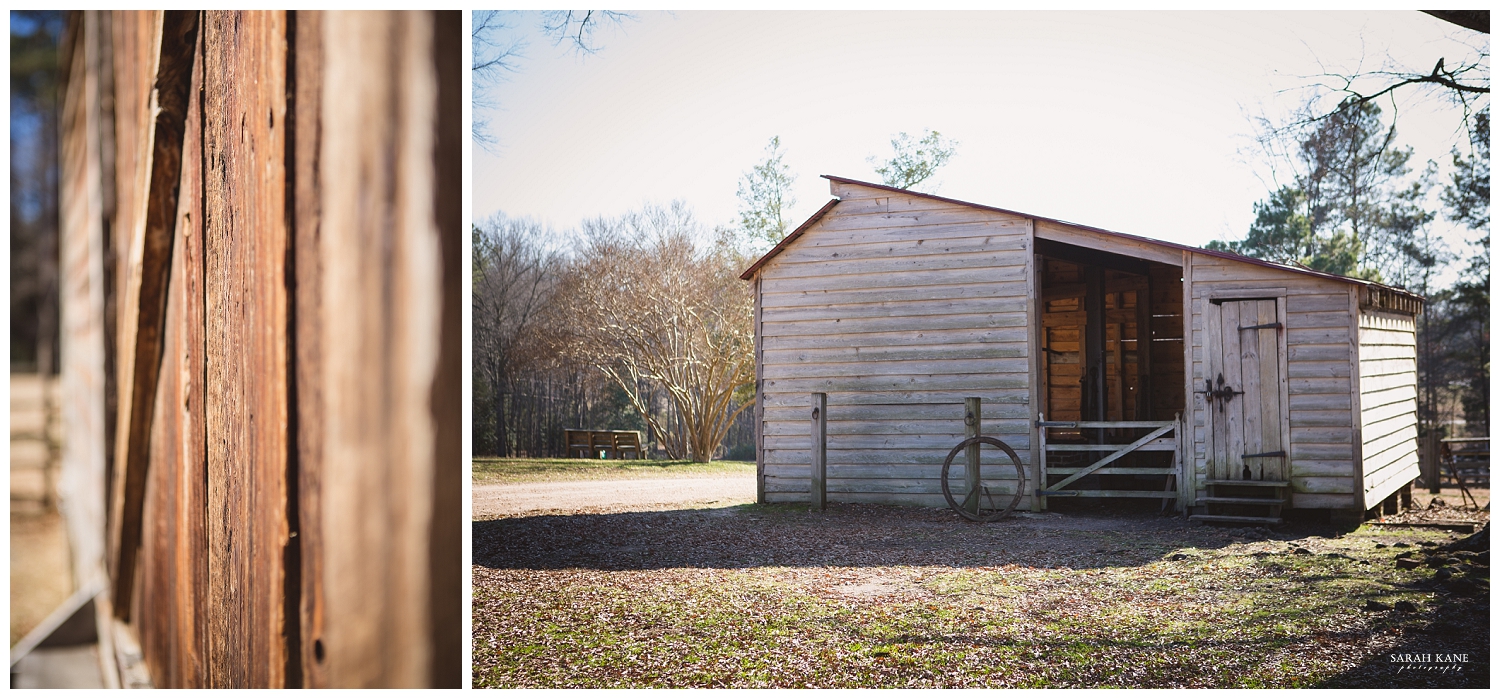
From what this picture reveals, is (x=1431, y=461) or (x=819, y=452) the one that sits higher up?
(x=819, y=452)

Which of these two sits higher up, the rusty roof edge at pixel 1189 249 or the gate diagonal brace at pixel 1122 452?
the rusty roof edge at pixel 1189 249

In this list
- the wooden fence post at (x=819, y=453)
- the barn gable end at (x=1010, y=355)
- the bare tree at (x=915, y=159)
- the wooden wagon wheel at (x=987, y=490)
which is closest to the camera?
the barn gable end at (x=1010, y=355)

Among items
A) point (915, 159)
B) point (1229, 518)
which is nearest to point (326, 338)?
point (1229, 518)

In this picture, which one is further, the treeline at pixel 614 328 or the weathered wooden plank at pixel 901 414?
the treeline at pixel 614 328

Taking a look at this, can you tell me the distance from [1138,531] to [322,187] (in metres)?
8.37

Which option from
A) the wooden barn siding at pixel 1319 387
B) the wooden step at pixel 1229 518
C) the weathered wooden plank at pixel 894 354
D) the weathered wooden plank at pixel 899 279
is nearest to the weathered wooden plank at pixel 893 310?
the weathered wooden plank at pixel 899 279

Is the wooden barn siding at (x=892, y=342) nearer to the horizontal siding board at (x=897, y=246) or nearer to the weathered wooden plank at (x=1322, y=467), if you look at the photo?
the horizontal siding board at (x=897, y=246)

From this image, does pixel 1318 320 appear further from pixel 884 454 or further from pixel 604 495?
pixel 604 495

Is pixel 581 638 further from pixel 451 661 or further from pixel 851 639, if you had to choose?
pixel 451 661

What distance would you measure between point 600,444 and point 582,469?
11.7ft

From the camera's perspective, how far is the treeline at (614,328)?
18.6m

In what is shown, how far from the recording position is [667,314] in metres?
20.0

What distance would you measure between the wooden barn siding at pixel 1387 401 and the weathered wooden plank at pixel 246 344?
9.39 meters

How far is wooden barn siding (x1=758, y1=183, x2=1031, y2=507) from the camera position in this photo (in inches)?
353
